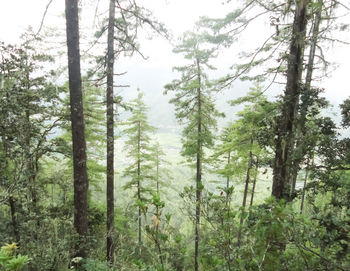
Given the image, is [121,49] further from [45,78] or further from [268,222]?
[268,222]

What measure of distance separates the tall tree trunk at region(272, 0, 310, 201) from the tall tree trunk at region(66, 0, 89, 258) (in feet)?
15.8

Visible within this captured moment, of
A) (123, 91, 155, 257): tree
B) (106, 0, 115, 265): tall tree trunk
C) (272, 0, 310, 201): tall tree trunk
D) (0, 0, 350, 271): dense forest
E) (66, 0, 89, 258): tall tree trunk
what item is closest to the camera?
(0, 0, 350, 271): dense forest

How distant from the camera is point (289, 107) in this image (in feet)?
17.4

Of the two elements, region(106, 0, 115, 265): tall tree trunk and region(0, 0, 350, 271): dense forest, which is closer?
region(0, 0, 350, 271): dense forest

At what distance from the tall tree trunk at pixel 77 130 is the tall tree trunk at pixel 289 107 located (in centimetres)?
481

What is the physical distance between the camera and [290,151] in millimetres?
5141

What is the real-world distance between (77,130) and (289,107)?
16.9 feet

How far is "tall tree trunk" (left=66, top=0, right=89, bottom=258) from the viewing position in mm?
4547

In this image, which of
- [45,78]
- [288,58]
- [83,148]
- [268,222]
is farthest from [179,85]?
[268,222]

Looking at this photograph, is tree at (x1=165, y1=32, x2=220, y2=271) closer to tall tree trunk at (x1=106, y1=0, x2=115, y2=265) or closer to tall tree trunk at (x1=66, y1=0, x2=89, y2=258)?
tall tree trunk at (x1=106, y1=0, x2=115, y2=265)

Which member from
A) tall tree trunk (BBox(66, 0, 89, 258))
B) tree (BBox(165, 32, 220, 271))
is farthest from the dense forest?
tree (BBox(165, 32, 220, 271))

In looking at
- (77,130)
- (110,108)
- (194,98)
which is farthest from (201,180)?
(194,98)

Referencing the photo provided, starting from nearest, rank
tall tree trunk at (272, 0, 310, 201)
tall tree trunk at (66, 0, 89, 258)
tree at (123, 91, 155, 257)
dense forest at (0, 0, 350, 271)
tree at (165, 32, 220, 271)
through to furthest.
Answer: dense forest at (0, 0, 350, 271), tall tree trunk at (66, 0, 89, 258), tall tree trunk at (272, 0, 310, 201), tree at (165, 32, 220, 271), tree at (123, 91, 155, 257)

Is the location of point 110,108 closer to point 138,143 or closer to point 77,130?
point 77,130
